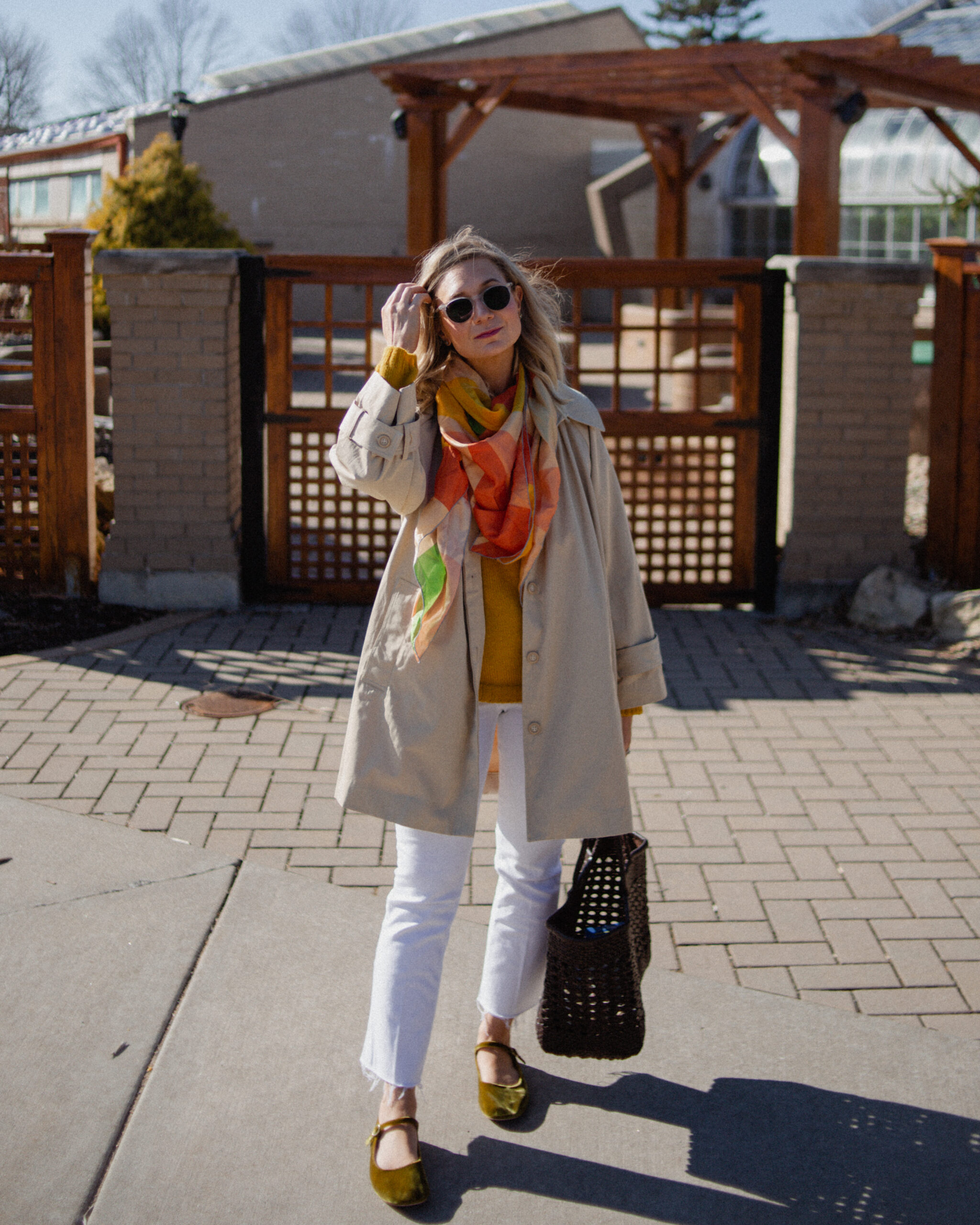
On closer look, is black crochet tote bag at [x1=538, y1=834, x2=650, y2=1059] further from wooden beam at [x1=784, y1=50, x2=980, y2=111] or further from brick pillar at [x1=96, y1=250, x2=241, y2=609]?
wooden beam at [x1=784, y1=50, x2=980, y2=111]

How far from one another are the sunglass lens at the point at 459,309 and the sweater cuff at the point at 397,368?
4.4 inches

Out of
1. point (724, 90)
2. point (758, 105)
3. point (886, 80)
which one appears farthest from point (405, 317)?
point (724, 90)

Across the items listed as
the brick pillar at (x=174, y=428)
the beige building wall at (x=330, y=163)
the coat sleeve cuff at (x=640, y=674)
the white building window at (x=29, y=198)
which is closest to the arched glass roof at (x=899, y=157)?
the beige building wall at (x=330, y=163)

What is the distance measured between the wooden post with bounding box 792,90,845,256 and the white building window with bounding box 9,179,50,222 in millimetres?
22612

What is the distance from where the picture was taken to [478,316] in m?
2.71

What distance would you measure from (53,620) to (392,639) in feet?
15.1

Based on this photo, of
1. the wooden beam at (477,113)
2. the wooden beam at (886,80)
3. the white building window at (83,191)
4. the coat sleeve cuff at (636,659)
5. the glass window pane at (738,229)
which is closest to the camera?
the coat sleeve cuff at (636,659)

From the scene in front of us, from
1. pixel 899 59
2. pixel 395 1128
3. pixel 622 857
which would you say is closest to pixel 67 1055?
pixel 395 1128

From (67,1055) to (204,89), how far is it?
112ft

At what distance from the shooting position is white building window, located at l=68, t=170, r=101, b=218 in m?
27.5

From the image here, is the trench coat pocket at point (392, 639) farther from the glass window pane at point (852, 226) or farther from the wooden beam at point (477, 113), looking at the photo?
the glass window pane at point (852, 226)

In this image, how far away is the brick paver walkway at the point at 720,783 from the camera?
3.77 metres

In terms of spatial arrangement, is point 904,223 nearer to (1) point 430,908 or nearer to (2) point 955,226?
(2) point 955,226

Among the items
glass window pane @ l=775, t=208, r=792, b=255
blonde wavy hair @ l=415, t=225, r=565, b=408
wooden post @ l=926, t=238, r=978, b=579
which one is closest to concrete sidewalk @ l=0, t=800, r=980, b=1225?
blonde wavy hair @ l=415, t=225, r=565, b=408
